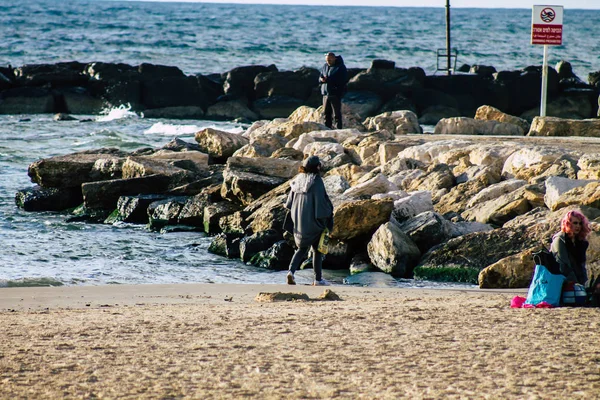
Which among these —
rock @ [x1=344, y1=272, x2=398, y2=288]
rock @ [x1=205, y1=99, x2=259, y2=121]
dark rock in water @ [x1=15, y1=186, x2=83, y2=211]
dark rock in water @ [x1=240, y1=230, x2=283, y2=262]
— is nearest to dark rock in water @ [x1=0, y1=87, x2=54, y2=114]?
rock @ [x1=205, y1=99, x2=259, y2=121]

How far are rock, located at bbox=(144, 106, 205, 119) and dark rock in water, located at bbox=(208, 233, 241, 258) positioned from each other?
19.6 meters

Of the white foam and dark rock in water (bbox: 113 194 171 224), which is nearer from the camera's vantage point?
dark rock in water (bbox: 113 194 171 224)

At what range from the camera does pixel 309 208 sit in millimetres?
8938

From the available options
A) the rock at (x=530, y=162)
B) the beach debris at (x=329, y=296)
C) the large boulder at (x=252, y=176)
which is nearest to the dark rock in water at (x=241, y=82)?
the large boulder at (x=252, y=176)

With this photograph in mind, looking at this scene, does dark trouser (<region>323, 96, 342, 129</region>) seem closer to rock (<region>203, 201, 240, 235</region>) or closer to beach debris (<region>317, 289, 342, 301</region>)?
rock (<region>203, 201, 240, 235</region>)

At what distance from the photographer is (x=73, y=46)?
55.0 meters

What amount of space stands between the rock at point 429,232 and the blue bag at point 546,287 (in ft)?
12.6

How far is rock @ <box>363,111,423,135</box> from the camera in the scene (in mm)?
19000

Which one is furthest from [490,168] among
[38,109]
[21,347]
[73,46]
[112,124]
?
[73,46]

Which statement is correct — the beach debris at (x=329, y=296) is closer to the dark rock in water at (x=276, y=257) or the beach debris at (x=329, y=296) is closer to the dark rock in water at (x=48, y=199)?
the dark rock in water at (x=276, y=257)

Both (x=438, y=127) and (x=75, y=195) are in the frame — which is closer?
(x=75, y=195)

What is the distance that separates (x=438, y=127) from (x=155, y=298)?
11.6 meters

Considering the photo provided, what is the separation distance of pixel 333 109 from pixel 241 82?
15916 millimetres

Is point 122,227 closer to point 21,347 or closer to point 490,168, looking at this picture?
point 490,168
